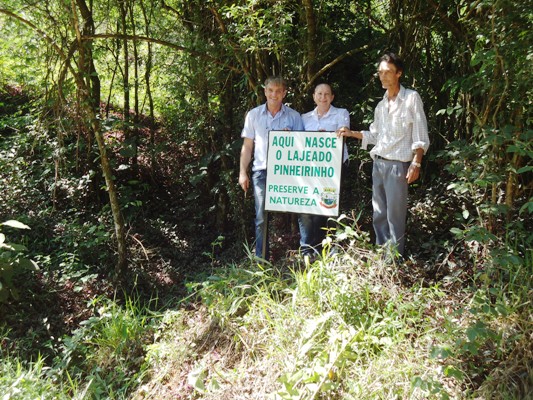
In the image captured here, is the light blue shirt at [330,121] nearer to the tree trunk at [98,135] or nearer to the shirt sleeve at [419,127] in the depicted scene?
the shirt sleeve at [419,127]

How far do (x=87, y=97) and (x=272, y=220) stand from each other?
239 cm

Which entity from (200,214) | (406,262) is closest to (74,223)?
(200,214)

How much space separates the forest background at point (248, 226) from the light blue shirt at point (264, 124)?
674 millimetres

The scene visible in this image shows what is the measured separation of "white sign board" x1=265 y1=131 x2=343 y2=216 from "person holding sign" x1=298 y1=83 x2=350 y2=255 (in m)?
0.17

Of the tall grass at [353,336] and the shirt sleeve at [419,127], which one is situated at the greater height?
the shirt sleeve at [419,127]

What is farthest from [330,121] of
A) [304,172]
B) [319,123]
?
[304,172]

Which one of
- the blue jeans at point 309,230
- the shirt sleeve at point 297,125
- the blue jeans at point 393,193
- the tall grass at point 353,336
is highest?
the shirt sleeve at point 297,125

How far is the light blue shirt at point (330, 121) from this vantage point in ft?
14.7

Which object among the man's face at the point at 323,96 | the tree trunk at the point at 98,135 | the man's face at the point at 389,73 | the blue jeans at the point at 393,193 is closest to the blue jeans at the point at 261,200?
the man's face at the point at 323,96

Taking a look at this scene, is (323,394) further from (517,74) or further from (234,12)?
(234,12)

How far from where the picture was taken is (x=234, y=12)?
4.51 m

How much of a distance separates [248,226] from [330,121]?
1.97 meters

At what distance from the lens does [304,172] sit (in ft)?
14.8

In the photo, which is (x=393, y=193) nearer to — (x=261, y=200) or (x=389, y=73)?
(x=389, y=73)
